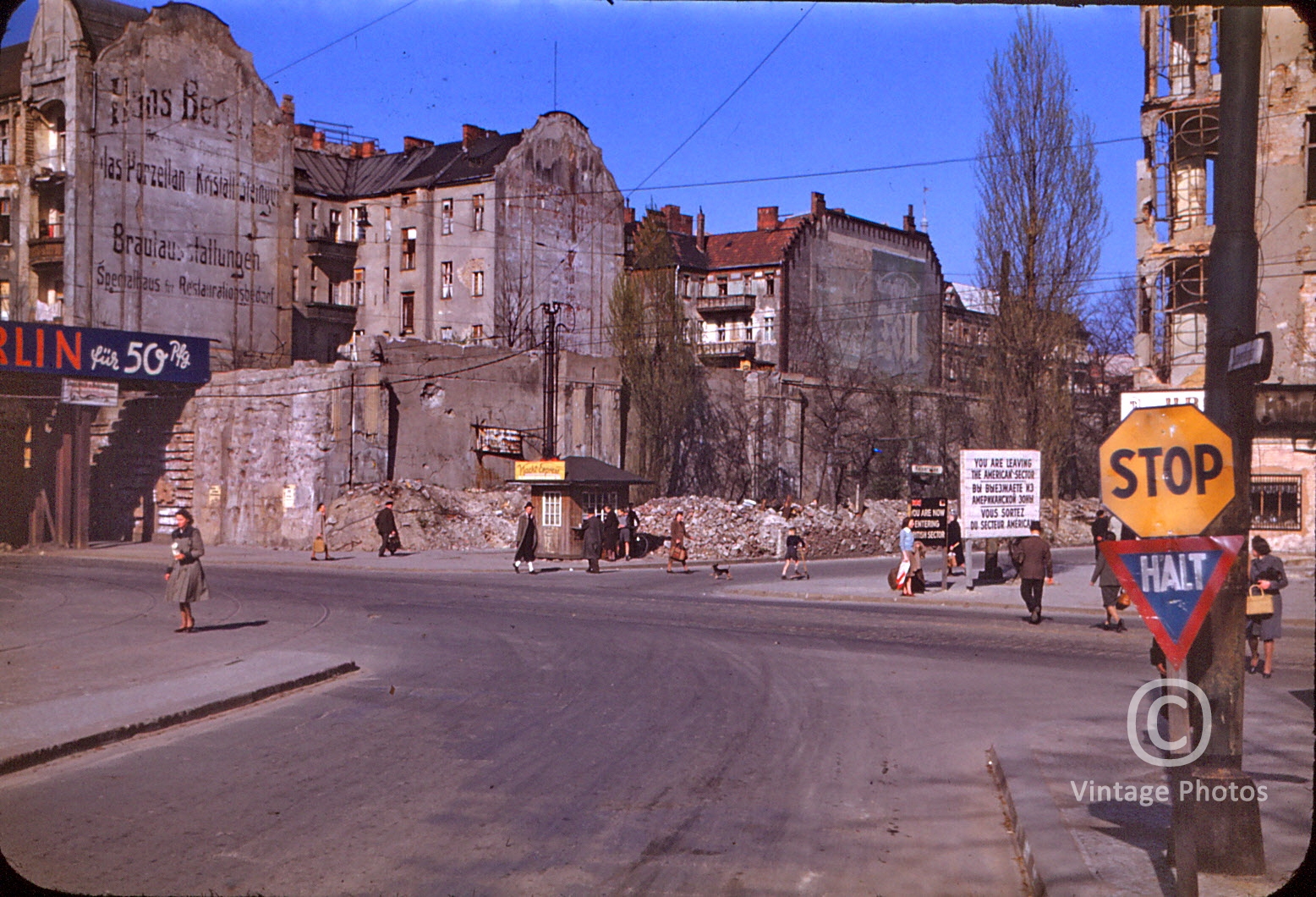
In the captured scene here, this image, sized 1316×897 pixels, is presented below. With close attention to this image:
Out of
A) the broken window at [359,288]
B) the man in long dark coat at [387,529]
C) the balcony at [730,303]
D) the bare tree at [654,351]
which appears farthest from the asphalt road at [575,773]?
the balcony at [730,303]

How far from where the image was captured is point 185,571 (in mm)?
17203

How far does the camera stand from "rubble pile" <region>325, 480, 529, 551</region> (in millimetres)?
41906

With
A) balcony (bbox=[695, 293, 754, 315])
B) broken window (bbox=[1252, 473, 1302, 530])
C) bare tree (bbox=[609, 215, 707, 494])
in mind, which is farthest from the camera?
balcony (bbox=[695, 293, 754, 315])

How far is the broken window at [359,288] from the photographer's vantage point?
214 feet

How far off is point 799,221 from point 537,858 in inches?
2779

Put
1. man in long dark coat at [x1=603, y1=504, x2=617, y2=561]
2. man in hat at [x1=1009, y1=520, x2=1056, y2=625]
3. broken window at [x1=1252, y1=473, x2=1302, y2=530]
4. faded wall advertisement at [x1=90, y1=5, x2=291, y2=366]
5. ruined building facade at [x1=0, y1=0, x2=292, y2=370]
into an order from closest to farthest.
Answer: man in hat at [x1=1009, y1=520, x2=1056, y2=625] → broken window at [x1=1252, y1=473, x2=1302, y2=530] → man in long dark coat at [x1=603, y1=504, x2=617, y2=561] → ruined building facade at [x1=0, y1=0, x2=292, y2=370] → faded wall advertisement at [x1=90, y1=5, x2=291, y2=366]

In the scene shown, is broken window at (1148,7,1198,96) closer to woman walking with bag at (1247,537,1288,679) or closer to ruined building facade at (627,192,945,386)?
woman walking with bag at (1247,537,1288,679)

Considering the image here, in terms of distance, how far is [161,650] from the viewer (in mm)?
15500

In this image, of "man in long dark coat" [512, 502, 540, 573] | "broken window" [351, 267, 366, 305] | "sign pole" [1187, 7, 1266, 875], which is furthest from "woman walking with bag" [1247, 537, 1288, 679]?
"broken window" [351, 267, 366, 305]

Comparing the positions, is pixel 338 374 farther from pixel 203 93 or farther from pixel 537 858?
pixel 537 858

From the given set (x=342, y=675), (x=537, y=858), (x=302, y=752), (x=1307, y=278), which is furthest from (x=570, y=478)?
(x=537, y=858)

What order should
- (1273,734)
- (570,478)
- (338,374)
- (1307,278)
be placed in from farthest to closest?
(338,374)
(570,478)
(1307,278)
(1273,734)

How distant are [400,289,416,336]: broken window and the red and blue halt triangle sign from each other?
59230mm

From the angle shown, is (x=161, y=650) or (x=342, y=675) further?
(x=161, y=650)
